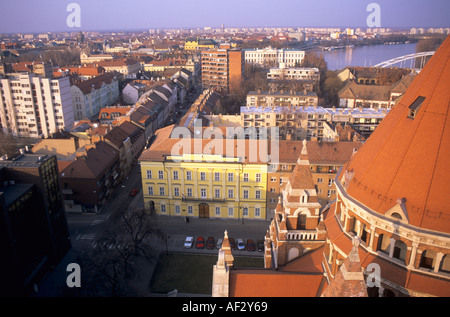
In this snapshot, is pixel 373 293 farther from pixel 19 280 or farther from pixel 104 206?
pixel 104 206

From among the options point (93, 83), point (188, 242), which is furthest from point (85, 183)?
point (93, 83)

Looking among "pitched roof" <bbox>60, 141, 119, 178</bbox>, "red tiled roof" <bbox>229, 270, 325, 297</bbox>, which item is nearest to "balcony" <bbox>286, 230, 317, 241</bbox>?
"red tiled roof" <bbox>229, 270, 325, 297</bbox>

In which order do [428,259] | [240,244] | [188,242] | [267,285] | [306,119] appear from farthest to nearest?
[306,119]
[188,242]
[240,244]
[267,285]
[428,259]

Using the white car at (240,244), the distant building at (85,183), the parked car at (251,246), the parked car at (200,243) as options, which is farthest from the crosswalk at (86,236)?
the parked car at (251,246)

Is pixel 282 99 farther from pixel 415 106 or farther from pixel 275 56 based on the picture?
pixel 275 56

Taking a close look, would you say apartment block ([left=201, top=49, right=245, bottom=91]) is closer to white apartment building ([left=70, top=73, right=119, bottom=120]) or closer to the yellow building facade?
white apartment building ([left=70, top=73, right=119, bottom=120])

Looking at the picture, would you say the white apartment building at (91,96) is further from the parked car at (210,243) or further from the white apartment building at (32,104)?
the parked car at (210,243)

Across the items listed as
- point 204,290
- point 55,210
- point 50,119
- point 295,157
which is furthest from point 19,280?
point 50,119
